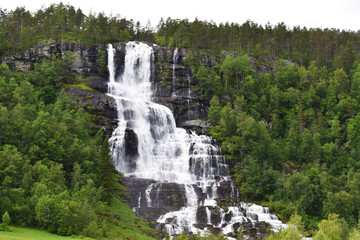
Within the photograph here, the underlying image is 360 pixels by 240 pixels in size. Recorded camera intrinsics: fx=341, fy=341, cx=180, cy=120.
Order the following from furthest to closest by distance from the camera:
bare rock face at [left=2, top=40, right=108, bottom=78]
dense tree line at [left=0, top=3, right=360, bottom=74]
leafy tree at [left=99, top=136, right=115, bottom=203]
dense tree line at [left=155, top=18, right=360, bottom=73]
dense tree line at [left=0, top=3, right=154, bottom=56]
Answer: dense tree line at [left=155, top=18, right=360, bottom=73] → dense tree line at [left=0, top=3, right=360, bottom=74] → dense tree line at [left=0, top=3, right=154, bottom=56] → bare rock face at [left=2, top=40, right=108, bottom=78] → leafy tree at [left=99, top=136, right=115, bottom=203]

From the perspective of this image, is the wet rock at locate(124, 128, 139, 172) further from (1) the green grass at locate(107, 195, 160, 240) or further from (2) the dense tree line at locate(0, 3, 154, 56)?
(2) the dense tree line at locate(0, 3, 154, 56)

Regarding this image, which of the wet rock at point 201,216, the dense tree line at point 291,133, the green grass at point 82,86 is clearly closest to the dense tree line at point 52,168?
the green grass at point 82,86

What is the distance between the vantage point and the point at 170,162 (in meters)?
75.8

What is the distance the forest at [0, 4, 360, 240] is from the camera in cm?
4812

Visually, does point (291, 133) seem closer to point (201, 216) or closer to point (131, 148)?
point (201, 216)

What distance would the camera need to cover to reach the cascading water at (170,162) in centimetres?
5850

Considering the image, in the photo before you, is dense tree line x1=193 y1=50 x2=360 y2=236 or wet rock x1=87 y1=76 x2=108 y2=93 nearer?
dense tree line x1=193 y1=50 x2=360 y2=236

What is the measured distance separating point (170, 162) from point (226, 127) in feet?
58.0

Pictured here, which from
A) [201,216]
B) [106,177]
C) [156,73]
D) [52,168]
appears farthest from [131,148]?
[156,73]

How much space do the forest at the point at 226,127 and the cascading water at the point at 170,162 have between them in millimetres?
4232

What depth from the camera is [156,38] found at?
12975 cm

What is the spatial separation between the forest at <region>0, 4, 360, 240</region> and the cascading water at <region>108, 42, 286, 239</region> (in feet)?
13.9

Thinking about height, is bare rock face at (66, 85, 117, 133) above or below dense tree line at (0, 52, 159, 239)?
above

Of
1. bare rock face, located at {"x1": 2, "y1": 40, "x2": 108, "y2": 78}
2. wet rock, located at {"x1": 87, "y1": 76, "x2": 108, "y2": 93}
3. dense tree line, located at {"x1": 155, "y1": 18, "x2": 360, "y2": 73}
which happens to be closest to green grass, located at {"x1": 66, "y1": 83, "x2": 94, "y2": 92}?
wet rock, located at {"x1": 87, "y1": 76, "x2": 108, "y2": 93}
